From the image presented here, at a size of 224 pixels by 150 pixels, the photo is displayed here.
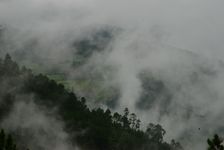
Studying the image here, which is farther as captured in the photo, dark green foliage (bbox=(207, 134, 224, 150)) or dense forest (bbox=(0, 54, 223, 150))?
dense forest (bbox=(0, 54, 223, 150))

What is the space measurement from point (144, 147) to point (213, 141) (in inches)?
5160

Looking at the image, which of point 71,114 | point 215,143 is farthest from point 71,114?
point 215,143

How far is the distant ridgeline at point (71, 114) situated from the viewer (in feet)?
538

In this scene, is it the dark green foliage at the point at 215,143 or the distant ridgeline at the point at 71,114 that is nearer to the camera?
the dark green foliage at the point at 215,143

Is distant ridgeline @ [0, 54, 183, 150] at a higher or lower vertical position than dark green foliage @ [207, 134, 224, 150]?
higher

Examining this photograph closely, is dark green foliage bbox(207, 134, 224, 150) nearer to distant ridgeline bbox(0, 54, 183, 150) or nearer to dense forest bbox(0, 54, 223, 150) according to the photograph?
dense forest bbox(0, 54, 223, 150)

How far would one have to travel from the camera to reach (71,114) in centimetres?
17075

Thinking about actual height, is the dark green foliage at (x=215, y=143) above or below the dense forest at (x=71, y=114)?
below

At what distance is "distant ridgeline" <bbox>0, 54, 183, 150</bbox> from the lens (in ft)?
538

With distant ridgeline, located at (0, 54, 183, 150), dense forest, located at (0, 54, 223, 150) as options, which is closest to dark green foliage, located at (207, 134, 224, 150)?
dense forest, located at (0, 54, 223, 150)

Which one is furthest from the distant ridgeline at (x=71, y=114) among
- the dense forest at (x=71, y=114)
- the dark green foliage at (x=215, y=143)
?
the dark green foliage at (x=215, y=143)

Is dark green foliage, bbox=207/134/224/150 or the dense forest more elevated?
the dense forest

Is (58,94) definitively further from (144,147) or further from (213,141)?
(213,141)

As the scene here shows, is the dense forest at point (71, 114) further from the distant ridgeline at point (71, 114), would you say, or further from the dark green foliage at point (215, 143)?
the dark green foliage at point (215, 143)
